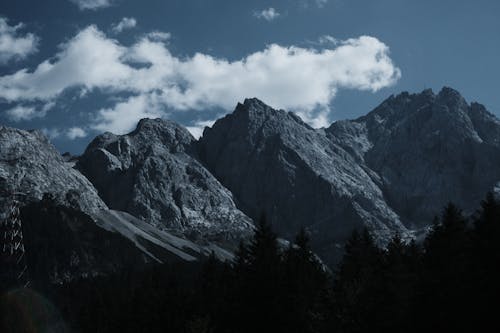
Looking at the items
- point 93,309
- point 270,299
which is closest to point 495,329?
point 270,299

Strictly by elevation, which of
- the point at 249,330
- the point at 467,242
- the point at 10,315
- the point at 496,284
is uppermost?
the point at 467,242

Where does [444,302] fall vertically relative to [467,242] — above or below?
below

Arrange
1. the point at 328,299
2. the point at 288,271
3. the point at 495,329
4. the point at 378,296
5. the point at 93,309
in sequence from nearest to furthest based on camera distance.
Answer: the point at 495,329
the point at 378,296
the point at 328,299
the point at 288,271
the point at 93,309

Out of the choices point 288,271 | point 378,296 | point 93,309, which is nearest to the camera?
point 378,296

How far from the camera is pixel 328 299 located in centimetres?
4281

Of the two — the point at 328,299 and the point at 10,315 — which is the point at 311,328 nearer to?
the point at 328,299

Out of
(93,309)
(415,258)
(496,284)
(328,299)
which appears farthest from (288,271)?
(93,309)

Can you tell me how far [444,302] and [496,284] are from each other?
12.3ft

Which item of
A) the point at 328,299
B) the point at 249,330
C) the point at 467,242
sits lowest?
the point at 249,330

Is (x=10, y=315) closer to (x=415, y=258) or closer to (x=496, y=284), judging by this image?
A: (x=415, y=258)

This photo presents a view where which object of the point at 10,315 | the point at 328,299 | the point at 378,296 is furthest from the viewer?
the point at 10,315

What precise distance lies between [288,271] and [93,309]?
69473 millimetres

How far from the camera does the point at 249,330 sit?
40.0 meters

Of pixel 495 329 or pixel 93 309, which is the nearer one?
pixel 495 329
